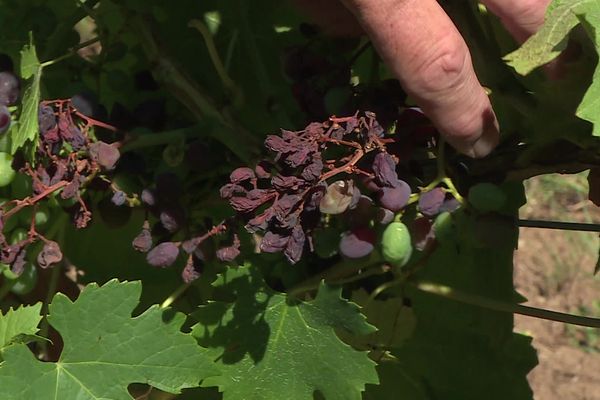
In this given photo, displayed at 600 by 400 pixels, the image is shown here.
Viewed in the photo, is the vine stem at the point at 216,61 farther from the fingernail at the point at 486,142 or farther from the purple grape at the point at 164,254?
the fingernail at the point at 486,142

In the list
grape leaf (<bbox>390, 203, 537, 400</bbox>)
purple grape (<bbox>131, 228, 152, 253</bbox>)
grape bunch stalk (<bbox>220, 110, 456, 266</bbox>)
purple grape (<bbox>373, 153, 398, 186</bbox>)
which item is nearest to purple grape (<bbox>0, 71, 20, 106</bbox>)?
purple grape (<bbox>131, 228, 152, 253</bbox>)

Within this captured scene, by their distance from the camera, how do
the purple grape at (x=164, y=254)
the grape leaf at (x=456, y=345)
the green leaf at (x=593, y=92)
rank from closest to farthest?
the green leaf at (x=593, y=92) → the purple grape at (x=164, y=254) → the grape leaf at (x=456, y=345)

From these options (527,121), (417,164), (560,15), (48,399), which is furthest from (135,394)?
(560,15)

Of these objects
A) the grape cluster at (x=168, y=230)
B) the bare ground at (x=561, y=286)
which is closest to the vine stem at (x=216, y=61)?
the grape cluster at (x=168, y=230)

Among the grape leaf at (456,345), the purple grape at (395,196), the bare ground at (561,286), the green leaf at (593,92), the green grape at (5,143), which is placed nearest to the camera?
the green leaf at (593,92)

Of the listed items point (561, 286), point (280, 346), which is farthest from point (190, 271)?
point (561, 286)

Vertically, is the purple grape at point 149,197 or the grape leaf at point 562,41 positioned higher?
the grape leaf at point 562,41
